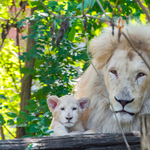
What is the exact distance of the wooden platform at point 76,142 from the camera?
1987 mm

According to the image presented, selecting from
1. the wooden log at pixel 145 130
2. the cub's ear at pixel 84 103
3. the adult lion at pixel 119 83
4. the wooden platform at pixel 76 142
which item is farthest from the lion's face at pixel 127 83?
the wooden log at pixel 145 130

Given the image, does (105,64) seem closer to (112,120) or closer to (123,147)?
(112,120)

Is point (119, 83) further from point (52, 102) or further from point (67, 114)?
point (52, 102)

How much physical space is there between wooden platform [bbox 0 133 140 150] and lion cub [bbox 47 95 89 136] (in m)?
0.66

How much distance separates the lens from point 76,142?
207 cm

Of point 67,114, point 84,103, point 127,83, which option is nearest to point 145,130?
point 127,83

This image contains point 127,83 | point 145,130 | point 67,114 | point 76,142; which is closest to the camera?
point 145,130

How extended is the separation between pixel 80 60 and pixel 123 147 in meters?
2.67

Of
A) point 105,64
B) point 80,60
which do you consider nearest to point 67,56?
point 80,60

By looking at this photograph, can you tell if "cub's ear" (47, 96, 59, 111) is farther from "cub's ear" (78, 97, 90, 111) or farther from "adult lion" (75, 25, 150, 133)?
"adult lion" (75, 25, 150, 133)

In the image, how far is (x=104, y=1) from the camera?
4594mm

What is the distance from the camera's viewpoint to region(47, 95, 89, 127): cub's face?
2.84 meters

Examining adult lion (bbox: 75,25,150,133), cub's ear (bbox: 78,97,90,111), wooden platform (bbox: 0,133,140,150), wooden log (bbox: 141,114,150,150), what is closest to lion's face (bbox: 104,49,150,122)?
adult lion (bbox: 75,25,150,133)

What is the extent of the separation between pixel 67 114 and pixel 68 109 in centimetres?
6
